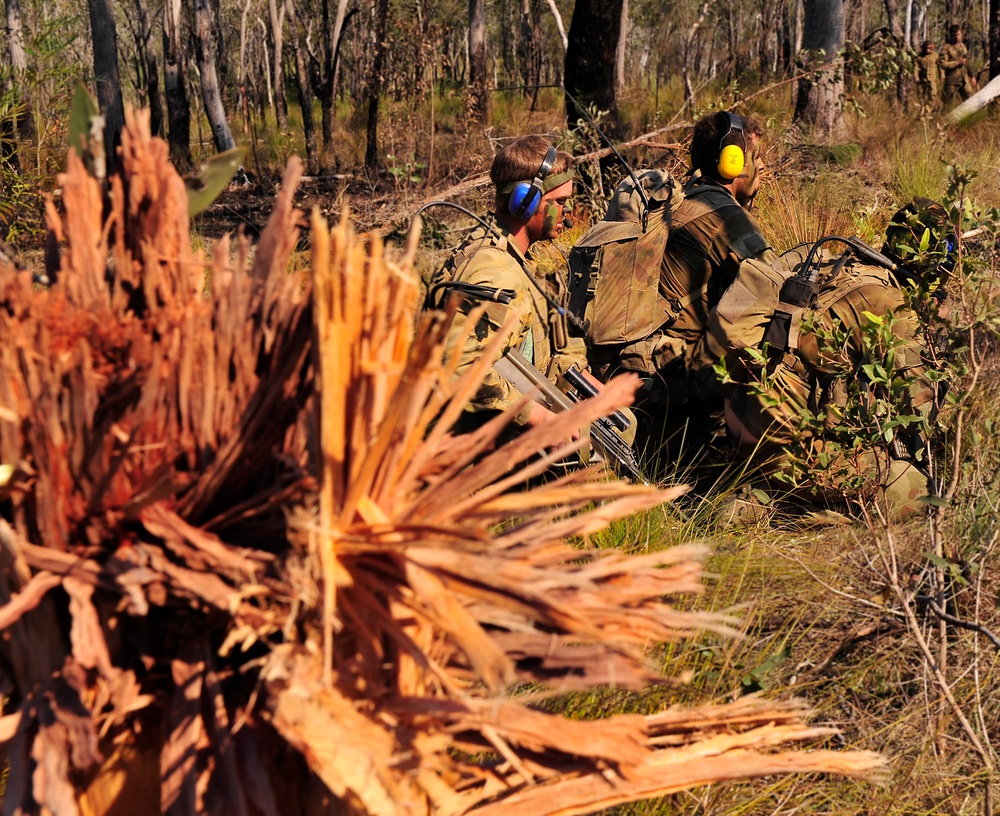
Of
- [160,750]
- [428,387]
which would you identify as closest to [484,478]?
[428,387]

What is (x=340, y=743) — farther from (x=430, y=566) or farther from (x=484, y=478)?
(x=484, y=478)

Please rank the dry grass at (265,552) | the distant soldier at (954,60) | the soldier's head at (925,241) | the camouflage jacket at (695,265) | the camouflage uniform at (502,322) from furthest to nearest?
1. the distant soldier at (954,60)
2. the camouflage jacket at (695,265)
3. the camouflage uniform at (502,322)
4. the soldier's head at (925,241)
5. the dry grass at (265,552)

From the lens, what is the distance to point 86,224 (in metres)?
1.61

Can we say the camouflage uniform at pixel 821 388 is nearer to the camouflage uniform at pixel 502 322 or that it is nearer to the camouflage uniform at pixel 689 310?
the camouflage uniform at pixel 689 310

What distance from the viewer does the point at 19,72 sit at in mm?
6816

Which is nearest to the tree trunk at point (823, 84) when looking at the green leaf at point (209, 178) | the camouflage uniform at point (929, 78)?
the camouflage uniform at point (929, 78)

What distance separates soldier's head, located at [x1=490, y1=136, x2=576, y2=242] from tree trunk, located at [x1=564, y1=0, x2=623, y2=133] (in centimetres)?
553

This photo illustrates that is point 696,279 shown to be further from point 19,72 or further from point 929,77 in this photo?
point 929,77

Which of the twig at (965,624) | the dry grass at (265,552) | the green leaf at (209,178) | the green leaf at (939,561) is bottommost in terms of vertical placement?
the twig at (965,624)

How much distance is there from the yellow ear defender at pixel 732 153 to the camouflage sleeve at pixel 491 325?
5.65 ft

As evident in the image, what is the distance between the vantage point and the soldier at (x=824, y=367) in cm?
401

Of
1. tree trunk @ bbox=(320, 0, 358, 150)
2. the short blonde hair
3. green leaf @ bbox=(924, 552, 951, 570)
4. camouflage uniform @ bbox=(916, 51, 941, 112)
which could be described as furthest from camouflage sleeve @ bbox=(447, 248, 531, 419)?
tree trunk @ bbox=(320, 0, 358, 150)

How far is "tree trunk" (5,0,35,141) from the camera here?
648 centimetres

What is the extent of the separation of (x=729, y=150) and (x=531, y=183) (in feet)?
5.04
